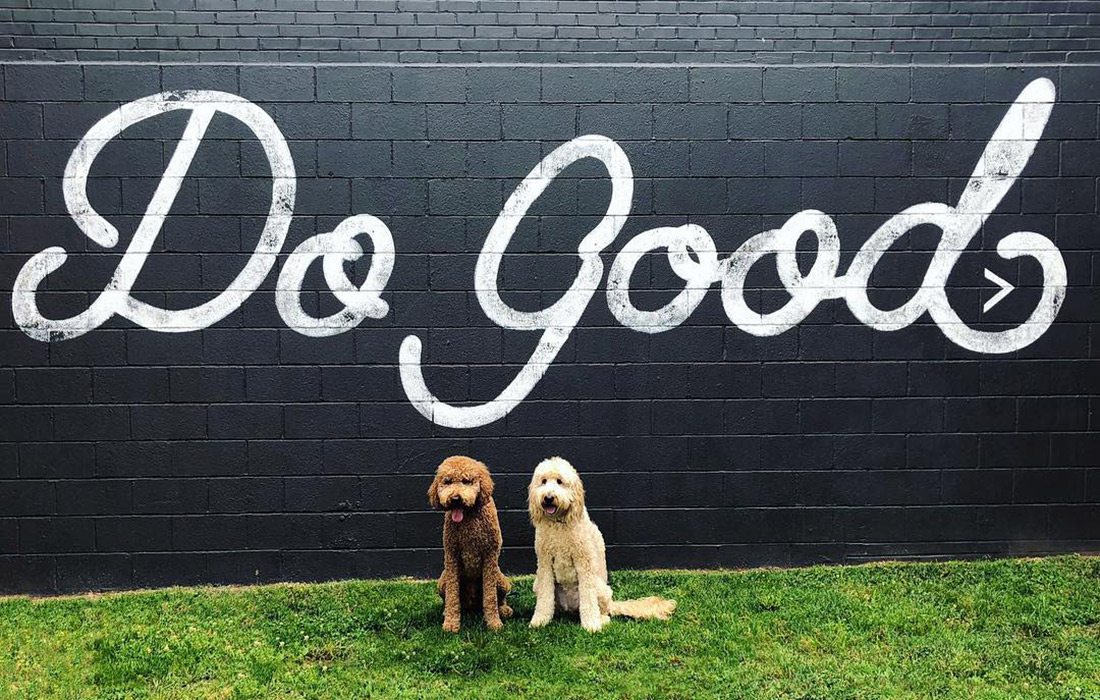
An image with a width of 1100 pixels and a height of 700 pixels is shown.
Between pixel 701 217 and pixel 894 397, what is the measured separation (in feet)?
5.30

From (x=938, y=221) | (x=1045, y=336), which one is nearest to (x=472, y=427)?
(x=938, y=221)

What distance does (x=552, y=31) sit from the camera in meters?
5.59

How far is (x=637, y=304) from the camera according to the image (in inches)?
223

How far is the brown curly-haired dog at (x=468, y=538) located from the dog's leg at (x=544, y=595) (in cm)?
20

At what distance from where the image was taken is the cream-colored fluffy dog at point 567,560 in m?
4.77

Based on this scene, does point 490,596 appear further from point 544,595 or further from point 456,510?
point 456,510

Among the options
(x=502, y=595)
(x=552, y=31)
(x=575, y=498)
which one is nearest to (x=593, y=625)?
(x=502, y=595)

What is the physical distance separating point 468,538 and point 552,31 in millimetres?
2990

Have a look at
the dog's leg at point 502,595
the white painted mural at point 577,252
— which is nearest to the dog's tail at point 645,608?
the dog's leg at point 502,595

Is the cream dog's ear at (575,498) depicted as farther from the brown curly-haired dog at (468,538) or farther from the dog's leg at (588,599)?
the brown curly-haired dog at (468,538)

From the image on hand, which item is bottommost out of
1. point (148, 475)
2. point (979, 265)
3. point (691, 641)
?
point (691, 641)

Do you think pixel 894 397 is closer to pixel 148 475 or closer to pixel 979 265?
pixel 979 265

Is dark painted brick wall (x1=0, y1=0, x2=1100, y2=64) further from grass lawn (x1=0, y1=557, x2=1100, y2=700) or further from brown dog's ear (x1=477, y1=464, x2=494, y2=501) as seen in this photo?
grass lawn (x1=0, y1=557, x2=1100, y2=700)

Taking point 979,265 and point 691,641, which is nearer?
point 691,641
